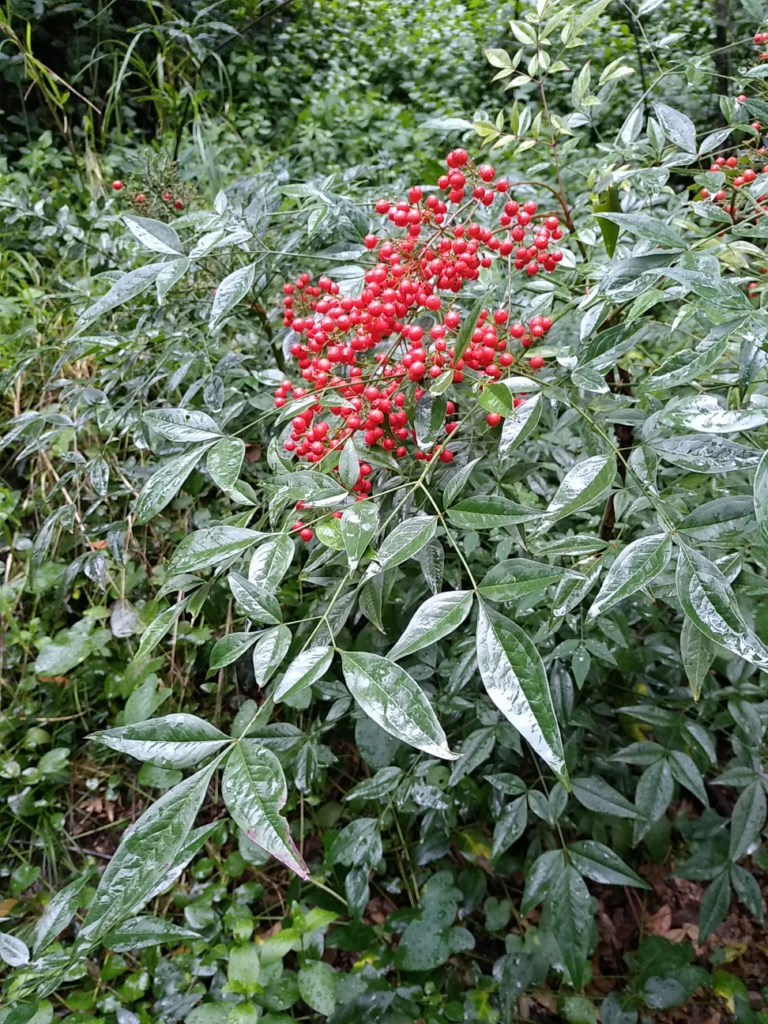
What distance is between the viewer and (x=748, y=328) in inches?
20.6

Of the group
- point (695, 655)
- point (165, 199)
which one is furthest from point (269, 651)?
point (165, 199)

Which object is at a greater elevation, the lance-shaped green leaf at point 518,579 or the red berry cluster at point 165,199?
the red berry cluster at point 165,199

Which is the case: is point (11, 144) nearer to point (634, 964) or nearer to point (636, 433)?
point (636, 433)

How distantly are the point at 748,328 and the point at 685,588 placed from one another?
200 mm

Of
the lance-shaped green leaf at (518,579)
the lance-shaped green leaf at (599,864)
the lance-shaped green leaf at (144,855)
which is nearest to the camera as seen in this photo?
the lance-shaped green leaf at (144,855)

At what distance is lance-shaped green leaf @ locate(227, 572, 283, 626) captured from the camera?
0.59m

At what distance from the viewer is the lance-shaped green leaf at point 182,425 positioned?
0.76 metres

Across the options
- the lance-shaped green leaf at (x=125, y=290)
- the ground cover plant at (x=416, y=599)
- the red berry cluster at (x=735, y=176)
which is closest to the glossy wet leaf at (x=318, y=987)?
the ground cover plant at (x=416, y=599)

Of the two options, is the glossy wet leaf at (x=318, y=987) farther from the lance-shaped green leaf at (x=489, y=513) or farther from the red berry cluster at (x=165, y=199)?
the red berry cluster at (x=165, y=199)

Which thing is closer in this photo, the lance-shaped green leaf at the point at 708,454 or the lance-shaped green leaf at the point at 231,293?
the lance-shaped green leaf at the point at 708,454

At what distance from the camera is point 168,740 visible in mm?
522

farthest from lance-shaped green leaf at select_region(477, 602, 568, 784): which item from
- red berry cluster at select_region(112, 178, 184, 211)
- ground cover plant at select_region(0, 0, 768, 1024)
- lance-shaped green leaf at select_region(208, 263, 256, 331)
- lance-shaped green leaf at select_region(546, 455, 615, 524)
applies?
red berry cluster at select_region(112, 178, 184, 211)

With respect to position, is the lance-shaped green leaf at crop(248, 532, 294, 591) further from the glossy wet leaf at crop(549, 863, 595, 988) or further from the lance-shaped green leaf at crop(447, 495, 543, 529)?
the glossy wet leaf at crop(549, 863, 595, 988)

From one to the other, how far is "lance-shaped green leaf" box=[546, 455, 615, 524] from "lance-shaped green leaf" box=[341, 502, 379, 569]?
0.47ft
